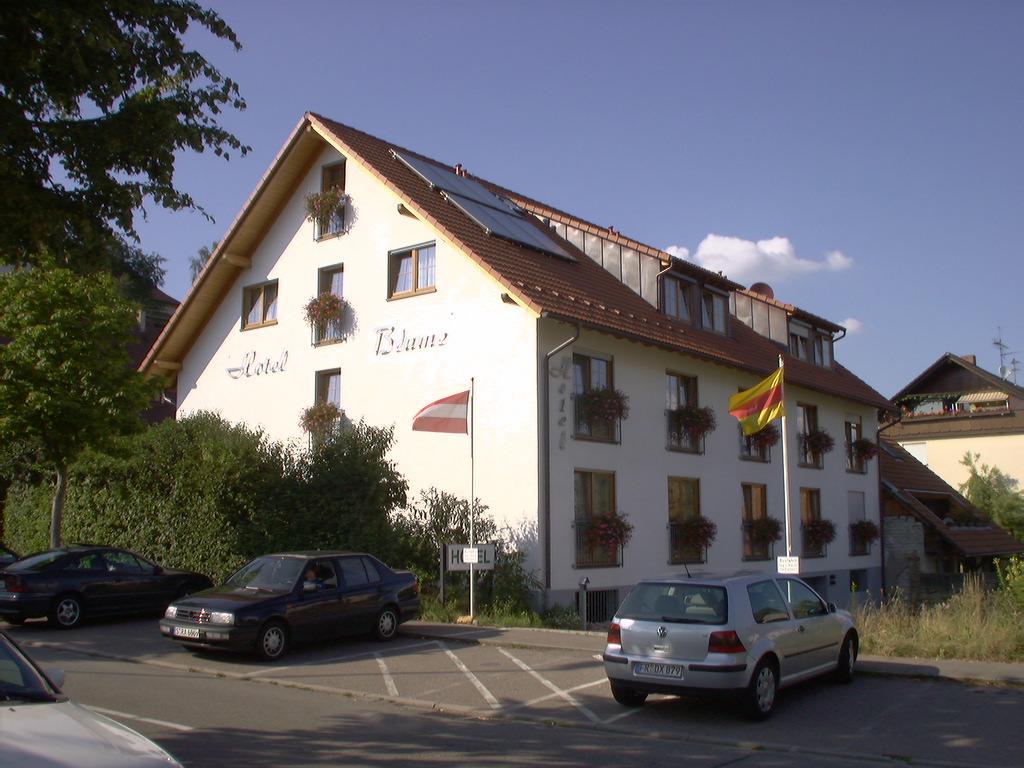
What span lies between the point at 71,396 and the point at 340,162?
837cm

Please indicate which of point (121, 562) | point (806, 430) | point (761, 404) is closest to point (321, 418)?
point (121, 562)

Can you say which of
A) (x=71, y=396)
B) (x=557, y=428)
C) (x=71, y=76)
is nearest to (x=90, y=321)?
(x=71, y=396)

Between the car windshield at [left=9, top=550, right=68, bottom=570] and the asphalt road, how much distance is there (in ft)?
10.8

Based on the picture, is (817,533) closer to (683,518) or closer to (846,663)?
(683,518)

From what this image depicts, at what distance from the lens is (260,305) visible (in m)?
25.8

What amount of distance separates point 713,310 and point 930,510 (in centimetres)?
1533

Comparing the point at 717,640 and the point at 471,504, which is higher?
the point at 471,504

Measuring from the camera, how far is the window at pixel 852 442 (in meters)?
31.8

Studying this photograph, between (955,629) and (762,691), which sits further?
(955,629)

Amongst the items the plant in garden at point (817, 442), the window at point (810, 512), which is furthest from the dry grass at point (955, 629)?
the plant in garden at point (817, 442)

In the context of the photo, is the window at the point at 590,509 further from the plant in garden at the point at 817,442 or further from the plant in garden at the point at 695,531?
the plant in garden at the point at 817,442

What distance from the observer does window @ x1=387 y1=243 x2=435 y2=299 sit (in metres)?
22.3

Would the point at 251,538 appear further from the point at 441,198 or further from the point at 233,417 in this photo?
the point at 441,198

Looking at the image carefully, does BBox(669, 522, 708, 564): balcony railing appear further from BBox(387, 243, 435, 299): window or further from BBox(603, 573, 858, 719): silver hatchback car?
BBox(603, 573, 858, 719): silver hatchback car
